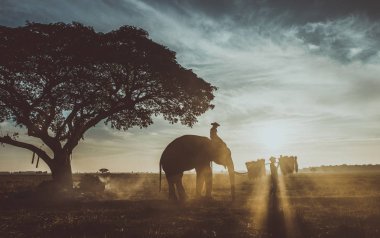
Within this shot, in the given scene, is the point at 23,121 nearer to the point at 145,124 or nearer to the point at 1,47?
the point at 1,47

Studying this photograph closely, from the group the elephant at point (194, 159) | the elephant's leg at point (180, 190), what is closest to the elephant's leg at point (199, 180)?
the elephant at point (194, 159)

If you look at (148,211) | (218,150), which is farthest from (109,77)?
(148,211)

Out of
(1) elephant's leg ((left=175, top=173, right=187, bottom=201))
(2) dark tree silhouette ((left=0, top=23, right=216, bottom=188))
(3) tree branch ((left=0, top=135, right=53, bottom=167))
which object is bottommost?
(1) elephant's leg ((left=175, top=173, right=187, bottom=201))

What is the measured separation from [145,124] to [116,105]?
3389 mm

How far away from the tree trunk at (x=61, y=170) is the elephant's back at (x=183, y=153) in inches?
363

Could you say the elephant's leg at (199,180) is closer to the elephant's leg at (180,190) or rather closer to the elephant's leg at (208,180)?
the elephant's leg at (208,180)

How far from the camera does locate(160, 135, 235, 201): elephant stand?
61.1 feet

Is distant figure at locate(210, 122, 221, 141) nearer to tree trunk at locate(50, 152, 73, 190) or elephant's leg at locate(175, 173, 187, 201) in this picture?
elephant's leg at locate(175, 173, 187, 201)

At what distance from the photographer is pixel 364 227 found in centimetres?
978

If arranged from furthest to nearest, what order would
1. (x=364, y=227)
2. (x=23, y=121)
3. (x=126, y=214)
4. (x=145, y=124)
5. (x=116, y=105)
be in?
(x=145, y=124) < (x=116, y=105) < (x=23, y=121) < (x=126, y=214) < (x=364, y=227)

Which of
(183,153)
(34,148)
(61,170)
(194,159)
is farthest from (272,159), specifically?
(34,148)

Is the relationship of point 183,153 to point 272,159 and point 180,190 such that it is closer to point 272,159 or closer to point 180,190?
point 180,190

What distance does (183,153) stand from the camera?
18688mm

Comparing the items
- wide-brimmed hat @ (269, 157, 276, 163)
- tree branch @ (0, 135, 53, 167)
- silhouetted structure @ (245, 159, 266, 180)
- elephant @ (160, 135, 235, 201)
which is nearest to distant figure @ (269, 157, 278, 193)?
wide-brimmed hat @ (269, 157, 276, 163)
